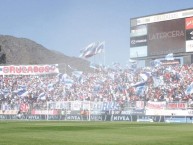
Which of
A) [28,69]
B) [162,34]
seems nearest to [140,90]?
[162,34]

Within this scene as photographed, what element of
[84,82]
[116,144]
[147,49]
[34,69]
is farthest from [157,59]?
[116,144]

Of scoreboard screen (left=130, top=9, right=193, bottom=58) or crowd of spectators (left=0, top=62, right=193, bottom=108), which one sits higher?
scoreboard screen (left=130, top=9, right=193, bottom=58)

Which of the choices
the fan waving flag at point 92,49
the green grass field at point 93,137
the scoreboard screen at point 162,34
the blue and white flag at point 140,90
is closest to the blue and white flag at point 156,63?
the scoreboard screen at point 162,34

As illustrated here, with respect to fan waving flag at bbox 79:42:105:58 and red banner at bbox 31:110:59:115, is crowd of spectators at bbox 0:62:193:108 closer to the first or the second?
fan waving flag at bbox 79:42:105:58

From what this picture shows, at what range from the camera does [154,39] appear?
6469cm

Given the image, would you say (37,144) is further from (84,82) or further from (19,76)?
(19,76)

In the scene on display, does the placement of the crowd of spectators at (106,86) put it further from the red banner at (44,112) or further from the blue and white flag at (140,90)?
the red banner at (44,112)

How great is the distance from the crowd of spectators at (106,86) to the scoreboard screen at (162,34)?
2821 mm

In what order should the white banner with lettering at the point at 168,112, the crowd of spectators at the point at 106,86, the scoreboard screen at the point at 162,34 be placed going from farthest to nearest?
the scoreboard screen at the point at 162,34 < the crowd of spectators at the point at 106,86 < the white banner with lettering at the point at 168,112

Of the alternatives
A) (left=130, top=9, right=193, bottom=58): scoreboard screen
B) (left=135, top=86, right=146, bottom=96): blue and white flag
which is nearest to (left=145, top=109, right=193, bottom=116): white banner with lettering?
(left=135, top=86, right=146, bottom=96): blue and white flag

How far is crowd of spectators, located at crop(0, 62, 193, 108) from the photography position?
193 feet

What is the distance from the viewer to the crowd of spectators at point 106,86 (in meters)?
58.8

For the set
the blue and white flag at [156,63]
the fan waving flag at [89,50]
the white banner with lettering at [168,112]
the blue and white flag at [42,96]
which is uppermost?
the fan waving flag at [89,50]

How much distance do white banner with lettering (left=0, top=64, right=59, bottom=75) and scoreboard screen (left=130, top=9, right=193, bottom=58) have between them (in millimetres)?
20464
